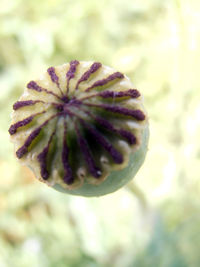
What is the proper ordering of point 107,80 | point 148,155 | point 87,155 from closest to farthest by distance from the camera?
point 87,155, point 107,80, point 148,155

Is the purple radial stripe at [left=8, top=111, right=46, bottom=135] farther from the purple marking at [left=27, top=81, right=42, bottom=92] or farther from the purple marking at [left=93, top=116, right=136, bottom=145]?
the purple marking at [left=93, top=116, right=136, bottom=145]

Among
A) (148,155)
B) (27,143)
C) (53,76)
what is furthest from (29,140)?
(148,155)

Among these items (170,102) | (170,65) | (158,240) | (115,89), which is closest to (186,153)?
(170,102)

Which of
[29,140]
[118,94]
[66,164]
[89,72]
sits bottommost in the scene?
[66,164]

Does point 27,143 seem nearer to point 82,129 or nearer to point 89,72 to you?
point 82,129

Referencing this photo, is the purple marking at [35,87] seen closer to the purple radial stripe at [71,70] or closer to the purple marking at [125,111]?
the purple radial stripe at [71,70]

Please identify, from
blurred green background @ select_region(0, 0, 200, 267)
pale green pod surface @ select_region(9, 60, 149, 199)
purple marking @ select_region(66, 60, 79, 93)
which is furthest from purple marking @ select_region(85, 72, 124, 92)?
blurred green background @ select_region(0, 0, 200, 267)

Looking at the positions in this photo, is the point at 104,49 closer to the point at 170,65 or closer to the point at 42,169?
the point at 170,65
